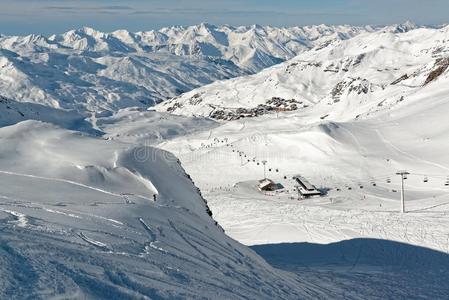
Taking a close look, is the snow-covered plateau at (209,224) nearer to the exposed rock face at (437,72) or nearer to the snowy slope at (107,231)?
the snowy slope at (107,231)

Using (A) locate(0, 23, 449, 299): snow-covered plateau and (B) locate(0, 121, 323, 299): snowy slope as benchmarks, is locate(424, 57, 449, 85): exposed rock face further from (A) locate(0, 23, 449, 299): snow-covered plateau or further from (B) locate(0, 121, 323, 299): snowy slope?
(B) locate(0, 121, 323, 299): snowy slope

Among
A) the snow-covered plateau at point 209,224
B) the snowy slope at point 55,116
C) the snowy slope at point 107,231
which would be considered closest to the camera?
the snowy slope at point 107,231

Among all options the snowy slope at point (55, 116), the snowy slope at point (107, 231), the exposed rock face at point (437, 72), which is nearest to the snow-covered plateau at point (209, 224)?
the snowy slope at point (107, 231)

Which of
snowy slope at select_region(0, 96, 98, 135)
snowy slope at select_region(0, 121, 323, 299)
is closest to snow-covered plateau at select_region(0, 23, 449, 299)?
snowy slope at select_region(0, 121, 323, 299)

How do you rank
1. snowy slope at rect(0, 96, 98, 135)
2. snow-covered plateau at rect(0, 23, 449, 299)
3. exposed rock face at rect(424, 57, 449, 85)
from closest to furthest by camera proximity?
snow-covered plateau at rect(0, 23, 449, 299) < exposed rock face at rect(424, 57, 449, 85) < snowy slope at rect(0, 96, 98, 135)

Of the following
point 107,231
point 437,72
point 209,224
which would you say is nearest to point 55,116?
point 437,72

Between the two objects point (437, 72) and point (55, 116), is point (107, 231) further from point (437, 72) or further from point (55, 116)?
point (55, 116)

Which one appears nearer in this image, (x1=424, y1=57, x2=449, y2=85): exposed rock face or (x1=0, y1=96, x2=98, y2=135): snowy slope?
Answer: (x1=424, y1=57, x2=449, y2=85): exposed rock face

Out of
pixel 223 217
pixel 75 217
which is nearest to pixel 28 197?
pixel 75 217

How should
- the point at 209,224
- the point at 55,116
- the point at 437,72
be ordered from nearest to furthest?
the point at 209,224, the point at 437,72, the point at 55,116
